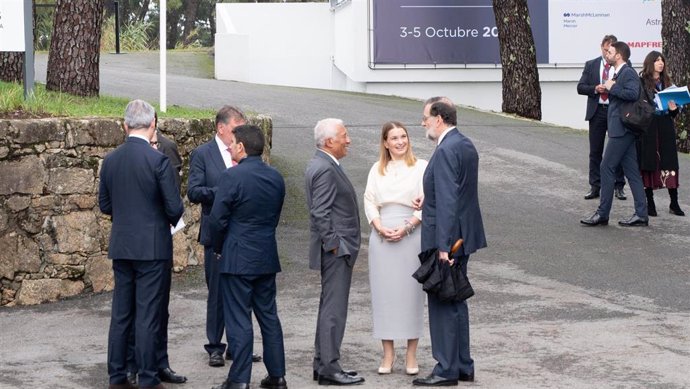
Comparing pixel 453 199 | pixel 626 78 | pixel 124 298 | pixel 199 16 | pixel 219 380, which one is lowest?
pixel 219 380

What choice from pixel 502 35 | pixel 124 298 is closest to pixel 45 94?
pixel 124 298

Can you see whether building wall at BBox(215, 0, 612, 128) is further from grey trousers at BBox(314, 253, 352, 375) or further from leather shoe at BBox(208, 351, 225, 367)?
grey trousers at BBox(314, 253, 352, 375)

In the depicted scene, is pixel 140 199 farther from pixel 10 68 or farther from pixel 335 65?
pixel 335 65

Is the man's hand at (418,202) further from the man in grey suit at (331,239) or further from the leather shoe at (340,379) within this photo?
the leather shoe at (340,379)

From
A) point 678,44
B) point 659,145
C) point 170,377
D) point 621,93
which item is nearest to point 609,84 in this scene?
point 621,93

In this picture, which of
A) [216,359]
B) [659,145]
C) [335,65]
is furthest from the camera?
[335,65]

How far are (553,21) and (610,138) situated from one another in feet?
44.3

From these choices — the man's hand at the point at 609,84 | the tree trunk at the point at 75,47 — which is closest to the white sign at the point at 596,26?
the man's hand at the point at 609,84

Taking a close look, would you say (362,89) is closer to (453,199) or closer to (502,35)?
(502,35)

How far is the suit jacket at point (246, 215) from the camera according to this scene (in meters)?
7.59

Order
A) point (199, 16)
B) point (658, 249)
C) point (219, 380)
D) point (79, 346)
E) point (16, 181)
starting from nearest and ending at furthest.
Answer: point (219, 380)
point (79, 346)
point (16, 181)
point (658, 249)
point (199, 16)

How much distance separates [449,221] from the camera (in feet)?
25.2

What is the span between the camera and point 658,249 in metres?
12.2

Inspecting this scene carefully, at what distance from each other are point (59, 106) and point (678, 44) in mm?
11820
